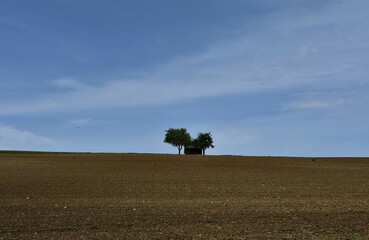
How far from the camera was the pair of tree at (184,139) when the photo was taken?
138m

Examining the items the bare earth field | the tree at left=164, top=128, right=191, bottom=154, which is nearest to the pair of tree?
the tree at left=164, top=128, right=191, bottom=154

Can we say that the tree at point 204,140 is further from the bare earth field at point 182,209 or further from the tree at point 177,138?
the bare earth field at point 182,209

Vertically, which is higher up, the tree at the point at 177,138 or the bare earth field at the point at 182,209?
the tree at the point at 177,138

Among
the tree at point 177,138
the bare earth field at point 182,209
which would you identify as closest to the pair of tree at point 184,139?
the tree at point 177,138

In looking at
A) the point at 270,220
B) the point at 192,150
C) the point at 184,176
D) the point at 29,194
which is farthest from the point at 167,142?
the point at 270,220

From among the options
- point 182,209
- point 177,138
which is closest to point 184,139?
point 177,138

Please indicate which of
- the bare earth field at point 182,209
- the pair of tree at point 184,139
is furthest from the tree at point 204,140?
the bare earth field at point 182,209

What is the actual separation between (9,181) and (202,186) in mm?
12969

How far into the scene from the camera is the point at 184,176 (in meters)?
39.1

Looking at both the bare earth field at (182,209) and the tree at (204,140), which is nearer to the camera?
the bare earth field at (182,209)

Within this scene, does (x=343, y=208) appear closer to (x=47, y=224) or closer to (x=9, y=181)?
(x=47, y=224)

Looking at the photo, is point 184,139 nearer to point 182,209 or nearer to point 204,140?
point 204,140

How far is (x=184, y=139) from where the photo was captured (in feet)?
454

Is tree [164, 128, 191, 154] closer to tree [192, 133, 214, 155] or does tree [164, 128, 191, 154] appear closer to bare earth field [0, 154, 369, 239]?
tree [192, 133, 214, 155]
